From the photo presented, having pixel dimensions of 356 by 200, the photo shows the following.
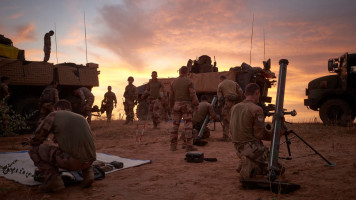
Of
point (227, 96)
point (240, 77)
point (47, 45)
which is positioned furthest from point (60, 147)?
point (240, 77)

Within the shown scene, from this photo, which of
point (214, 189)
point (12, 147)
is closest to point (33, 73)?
point (12, 147)

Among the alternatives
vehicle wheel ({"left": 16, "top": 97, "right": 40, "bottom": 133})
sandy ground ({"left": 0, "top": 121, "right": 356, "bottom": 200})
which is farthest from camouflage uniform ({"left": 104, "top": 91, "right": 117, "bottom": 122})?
sandy ground ({"left": 0, "top": 121, "right": 356, "bottom": 200})

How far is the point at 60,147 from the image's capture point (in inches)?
147

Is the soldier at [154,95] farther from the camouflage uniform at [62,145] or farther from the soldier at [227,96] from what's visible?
the camouflage uniform at [62,145]

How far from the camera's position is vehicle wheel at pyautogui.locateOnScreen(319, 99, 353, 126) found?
1008 centimetres

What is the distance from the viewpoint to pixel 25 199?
11.2 feet

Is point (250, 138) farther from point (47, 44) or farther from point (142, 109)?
point (142, 109)

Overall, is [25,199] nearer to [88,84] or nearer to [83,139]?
[83,139]

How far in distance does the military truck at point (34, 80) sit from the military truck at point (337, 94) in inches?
364

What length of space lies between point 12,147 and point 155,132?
4497mm

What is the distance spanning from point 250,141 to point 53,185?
2711 millimetres

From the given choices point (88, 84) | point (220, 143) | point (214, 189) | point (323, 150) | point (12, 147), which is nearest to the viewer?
point (214, 189)

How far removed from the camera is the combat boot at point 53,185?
369 cm

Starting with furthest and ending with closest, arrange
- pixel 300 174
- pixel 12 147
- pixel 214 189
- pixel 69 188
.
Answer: pixel 12 147 → pixel 300 174 → pixel 69 188 → pixel 214 189
